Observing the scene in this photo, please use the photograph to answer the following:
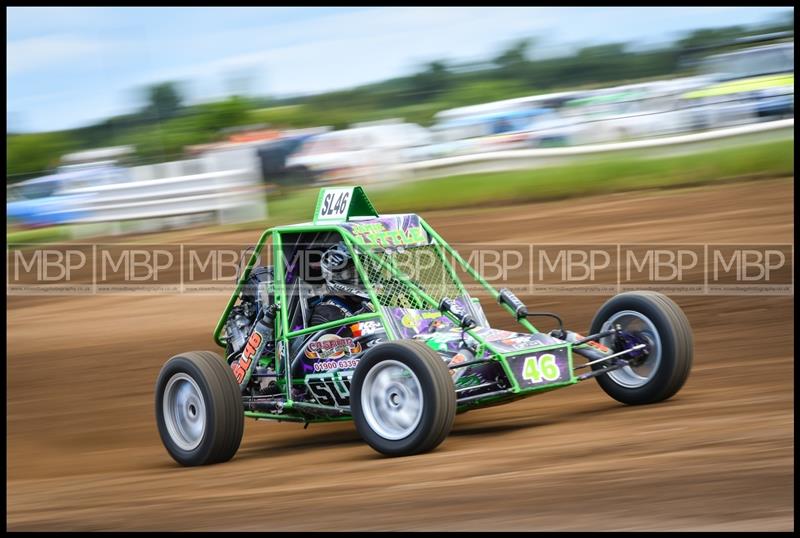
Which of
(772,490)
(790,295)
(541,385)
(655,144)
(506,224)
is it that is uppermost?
(655,144)

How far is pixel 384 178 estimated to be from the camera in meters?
17.5

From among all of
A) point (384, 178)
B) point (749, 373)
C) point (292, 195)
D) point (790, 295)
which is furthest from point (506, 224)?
point (749, 373)

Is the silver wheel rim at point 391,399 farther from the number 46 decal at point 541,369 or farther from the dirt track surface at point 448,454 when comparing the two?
the number 46 decal at point 541,369

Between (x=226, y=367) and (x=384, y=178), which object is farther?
(x=384, y=178)

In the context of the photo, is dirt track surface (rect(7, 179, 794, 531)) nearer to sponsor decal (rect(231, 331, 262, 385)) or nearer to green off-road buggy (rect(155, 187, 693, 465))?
green off-road buggy (rect(155, 187, 693, 465))

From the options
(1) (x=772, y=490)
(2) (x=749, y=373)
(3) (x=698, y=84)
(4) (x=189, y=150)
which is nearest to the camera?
(1) (x=772, y=490)

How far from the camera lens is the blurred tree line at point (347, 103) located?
19453 mm

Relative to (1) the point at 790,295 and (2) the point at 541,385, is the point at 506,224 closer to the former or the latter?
(1) the point at 790,295

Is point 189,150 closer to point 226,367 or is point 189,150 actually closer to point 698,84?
point 698,84

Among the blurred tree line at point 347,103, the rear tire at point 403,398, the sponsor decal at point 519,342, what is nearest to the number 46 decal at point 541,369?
the sponsor decal at point 519,342

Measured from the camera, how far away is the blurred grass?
635 inches

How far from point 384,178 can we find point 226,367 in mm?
9504

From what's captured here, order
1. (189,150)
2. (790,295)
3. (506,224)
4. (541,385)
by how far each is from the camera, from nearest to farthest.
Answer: (541,385) < (790,295) < (506,224) < (189,150)

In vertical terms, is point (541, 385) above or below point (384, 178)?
below
